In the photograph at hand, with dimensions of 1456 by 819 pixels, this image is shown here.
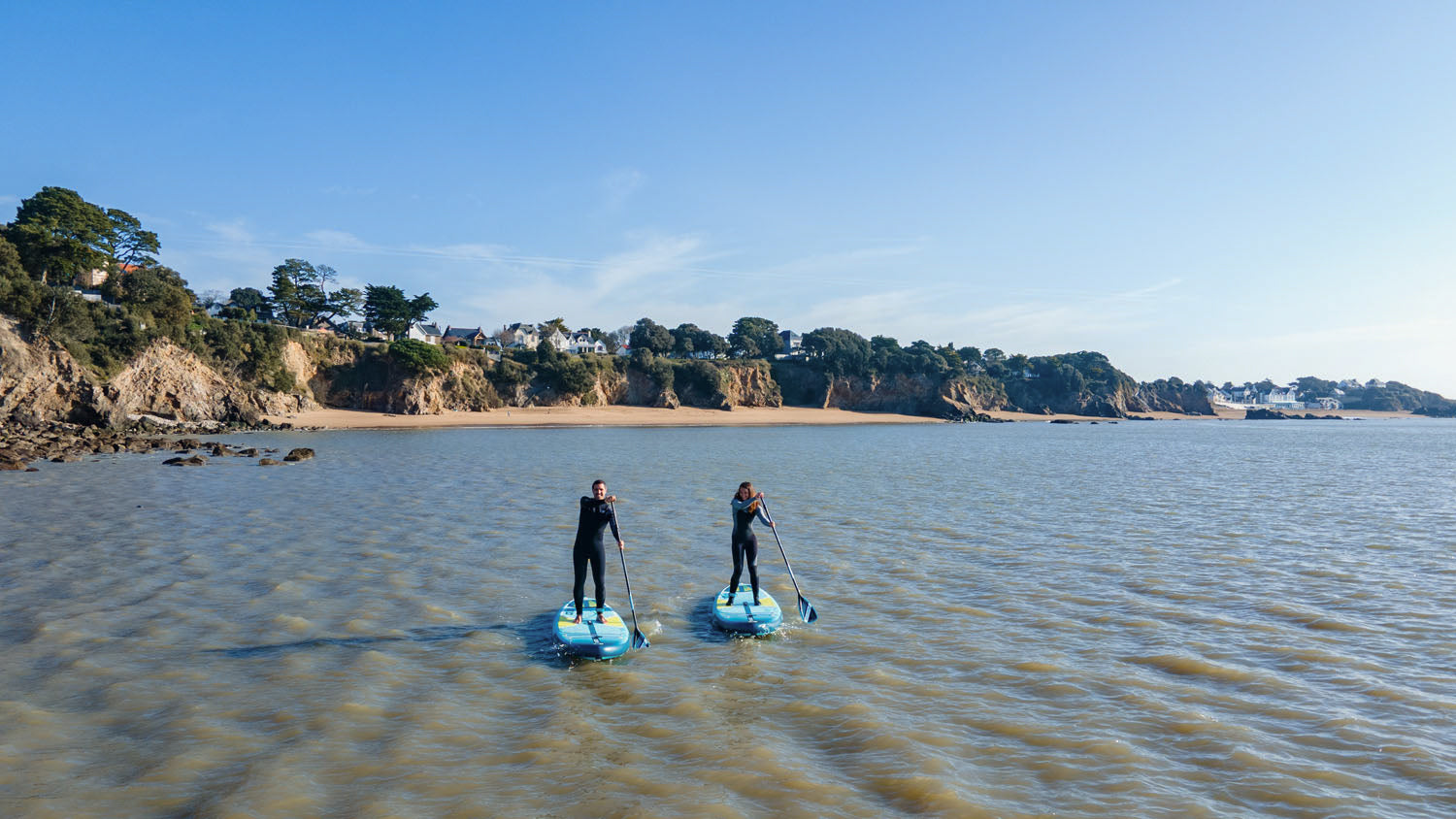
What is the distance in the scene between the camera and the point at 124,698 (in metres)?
8.36

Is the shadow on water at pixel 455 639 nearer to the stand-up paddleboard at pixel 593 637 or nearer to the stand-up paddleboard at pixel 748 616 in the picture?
the stand-up paddleboard at pixel 593 637

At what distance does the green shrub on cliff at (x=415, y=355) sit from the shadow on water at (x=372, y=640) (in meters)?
68.5

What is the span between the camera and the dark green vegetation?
5238 centimetres

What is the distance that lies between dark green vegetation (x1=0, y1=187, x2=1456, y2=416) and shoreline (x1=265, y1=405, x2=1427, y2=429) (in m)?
2.24

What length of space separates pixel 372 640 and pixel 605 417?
2901 inches

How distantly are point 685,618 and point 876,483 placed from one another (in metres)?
20.8

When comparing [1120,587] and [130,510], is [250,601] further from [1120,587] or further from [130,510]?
[1120,587]

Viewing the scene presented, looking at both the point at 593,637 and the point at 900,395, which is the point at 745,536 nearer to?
the point at 593,637

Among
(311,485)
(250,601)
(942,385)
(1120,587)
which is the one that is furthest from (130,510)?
(942,385)

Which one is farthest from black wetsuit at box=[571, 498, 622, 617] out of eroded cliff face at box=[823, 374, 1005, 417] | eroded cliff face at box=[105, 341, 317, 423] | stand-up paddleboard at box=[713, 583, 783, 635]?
eroded cliff face at box=[823, 374, 1005, 417]

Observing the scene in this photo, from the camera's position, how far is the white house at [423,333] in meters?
95.0

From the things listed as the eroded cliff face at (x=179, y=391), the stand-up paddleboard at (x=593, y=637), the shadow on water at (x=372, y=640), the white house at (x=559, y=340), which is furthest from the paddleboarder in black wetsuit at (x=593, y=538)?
the white house at (x=559, y=340)

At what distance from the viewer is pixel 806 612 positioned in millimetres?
11742

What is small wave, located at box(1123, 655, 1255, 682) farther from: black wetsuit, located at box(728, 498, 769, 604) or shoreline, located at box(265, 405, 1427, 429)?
shoreline, located at box(265, 405, 1427, 429)
